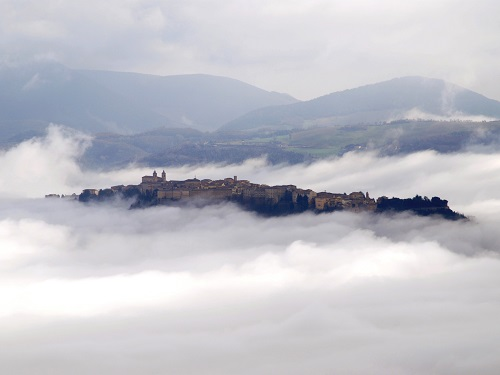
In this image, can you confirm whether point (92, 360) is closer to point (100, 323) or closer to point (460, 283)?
point (100, 323)

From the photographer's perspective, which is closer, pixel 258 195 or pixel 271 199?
pixel 271 199

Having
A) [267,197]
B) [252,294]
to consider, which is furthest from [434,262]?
[267,197]

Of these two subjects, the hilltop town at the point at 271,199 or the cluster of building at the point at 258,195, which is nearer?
the hilltop town at the point at 271,199

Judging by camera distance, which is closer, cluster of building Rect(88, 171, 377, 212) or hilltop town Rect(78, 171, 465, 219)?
hilltop town Rect(78, 171, 465, 219)

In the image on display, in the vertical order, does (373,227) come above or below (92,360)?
above

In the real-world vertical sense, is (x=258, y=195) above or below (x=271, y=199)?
above
